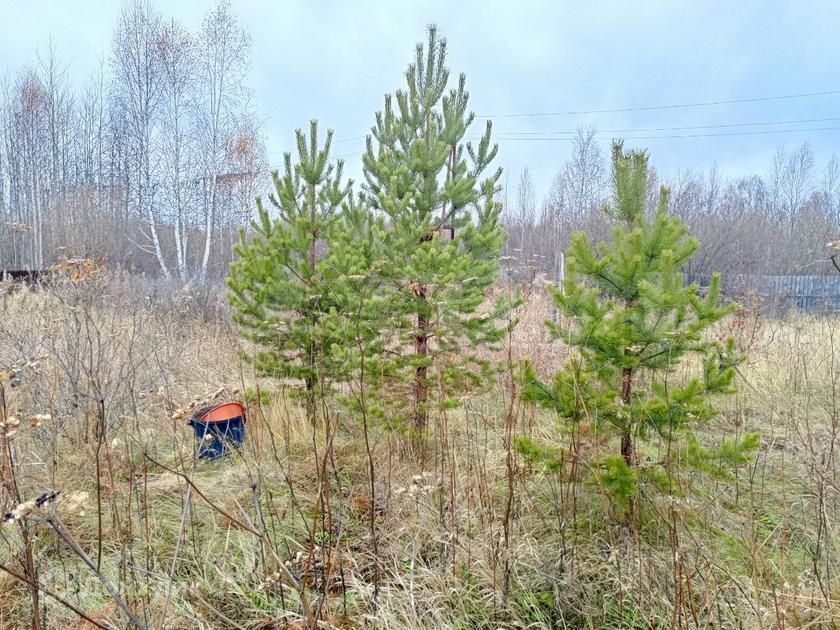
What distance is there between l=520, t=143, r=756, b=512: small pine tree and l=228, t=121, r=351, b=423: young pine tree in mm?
2509

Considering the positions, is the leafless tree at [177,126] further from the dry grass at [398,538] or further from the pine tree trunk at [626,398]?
the pine tree trunk at [626,398]

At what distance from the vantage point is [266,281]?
4844 millimetres

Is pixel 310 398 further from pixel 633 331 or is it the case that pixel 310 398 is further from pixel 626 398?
pixel 633 331

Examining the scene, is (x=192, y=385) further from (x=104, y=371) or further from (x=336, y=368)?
(x=336, y=368)

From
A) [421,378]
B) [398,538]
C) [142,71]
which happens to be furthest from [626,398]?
[142,71]

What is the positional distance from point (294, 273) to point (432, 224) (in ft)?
5.07

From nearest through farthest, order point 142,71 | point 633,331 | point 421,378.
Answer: point 633,331 → point 421,378 → point 142,71

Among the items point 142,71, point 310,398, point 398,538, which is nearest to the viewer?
point 398,538

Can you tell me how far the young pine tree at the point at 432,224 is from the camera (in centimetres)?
404

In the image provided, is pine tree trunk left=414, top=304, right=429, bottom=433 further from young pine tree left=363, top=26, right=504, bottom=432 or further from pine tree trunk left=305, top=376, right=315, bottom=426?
pine tree trunk left=305, top=376, right=315, bottom=426

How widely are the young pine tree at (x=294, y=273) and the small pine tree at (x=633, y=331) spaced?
2509 mm

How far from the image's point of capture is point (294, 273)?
4992 mm

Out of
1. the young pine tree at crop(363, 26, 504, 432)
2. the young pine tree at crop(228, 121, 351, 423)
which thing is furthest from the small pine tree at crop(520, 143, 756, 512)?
the young pine tree at crop(228, 121, 351, 423)

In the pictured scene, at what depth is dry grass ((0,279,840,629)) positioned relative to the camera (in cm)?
205
